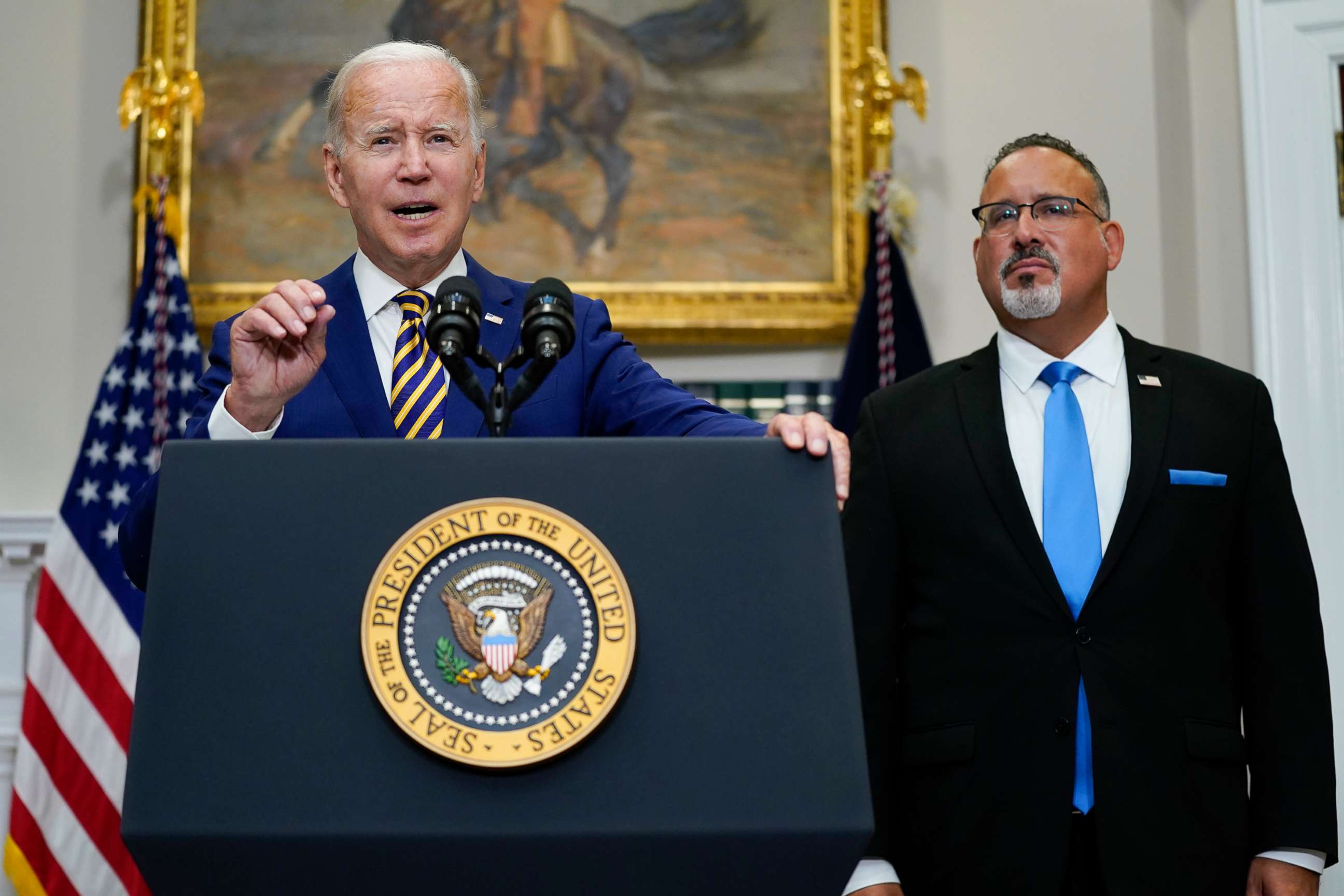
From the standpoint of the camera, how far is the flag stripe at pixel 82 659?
14.5 feet

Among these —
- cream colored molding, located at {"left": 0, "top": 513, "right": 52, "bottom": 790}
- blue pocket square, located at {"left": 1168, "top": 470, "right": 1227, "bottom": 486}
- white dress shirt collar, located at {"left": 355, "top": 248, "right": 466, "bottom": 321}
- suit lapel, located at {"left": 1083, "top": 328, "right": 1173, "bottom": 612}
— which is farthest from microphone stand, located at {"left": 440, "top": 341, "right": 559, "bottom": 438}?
cream colored molding, located at {"left": 0, "top": 513, "right": 52, "bottom": 790}

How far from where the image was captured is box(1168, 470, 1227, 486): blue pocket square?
2727 mm

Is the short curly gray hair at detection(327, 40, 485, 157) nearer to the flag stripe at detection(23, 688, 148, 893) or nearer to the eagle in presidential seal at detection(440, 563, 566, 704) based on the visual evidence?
the eagle in presidential seal at detection(440, 563, 566, 704)

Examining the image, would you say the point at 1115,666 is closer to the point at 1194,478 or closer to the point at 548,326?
the point at 1194,478

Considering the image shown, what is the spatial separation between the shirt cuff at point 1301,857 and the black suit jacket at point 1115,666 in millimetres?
24

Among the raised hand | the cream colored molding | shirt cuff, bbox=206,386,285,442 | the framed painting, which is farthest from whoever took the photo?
the framed painting

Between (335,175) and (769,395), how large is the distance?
2958 millimetres

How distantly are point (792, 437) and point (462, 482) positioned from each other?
345 mm

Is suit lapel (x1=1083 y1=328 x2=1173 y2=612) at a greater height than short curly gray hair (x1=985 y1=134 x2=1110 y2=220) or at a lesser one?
lesser

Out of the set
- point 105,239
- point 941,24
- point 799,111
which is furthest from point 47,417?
point 941,24

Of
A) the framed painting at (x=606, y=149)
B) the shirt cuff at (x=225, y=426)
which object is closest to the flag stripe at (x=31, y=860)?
the framed painting at (x=606, y=149)

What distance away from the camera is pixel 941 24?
5.14 meters

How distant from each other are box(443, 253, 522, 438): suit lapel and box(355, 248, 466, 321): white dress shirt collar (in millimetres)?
A: 49

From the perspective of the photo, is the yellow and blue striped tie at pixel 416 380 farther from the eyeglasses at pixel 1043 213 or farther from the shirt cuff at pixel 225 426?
the eyeglasses at pixel 1043 213
